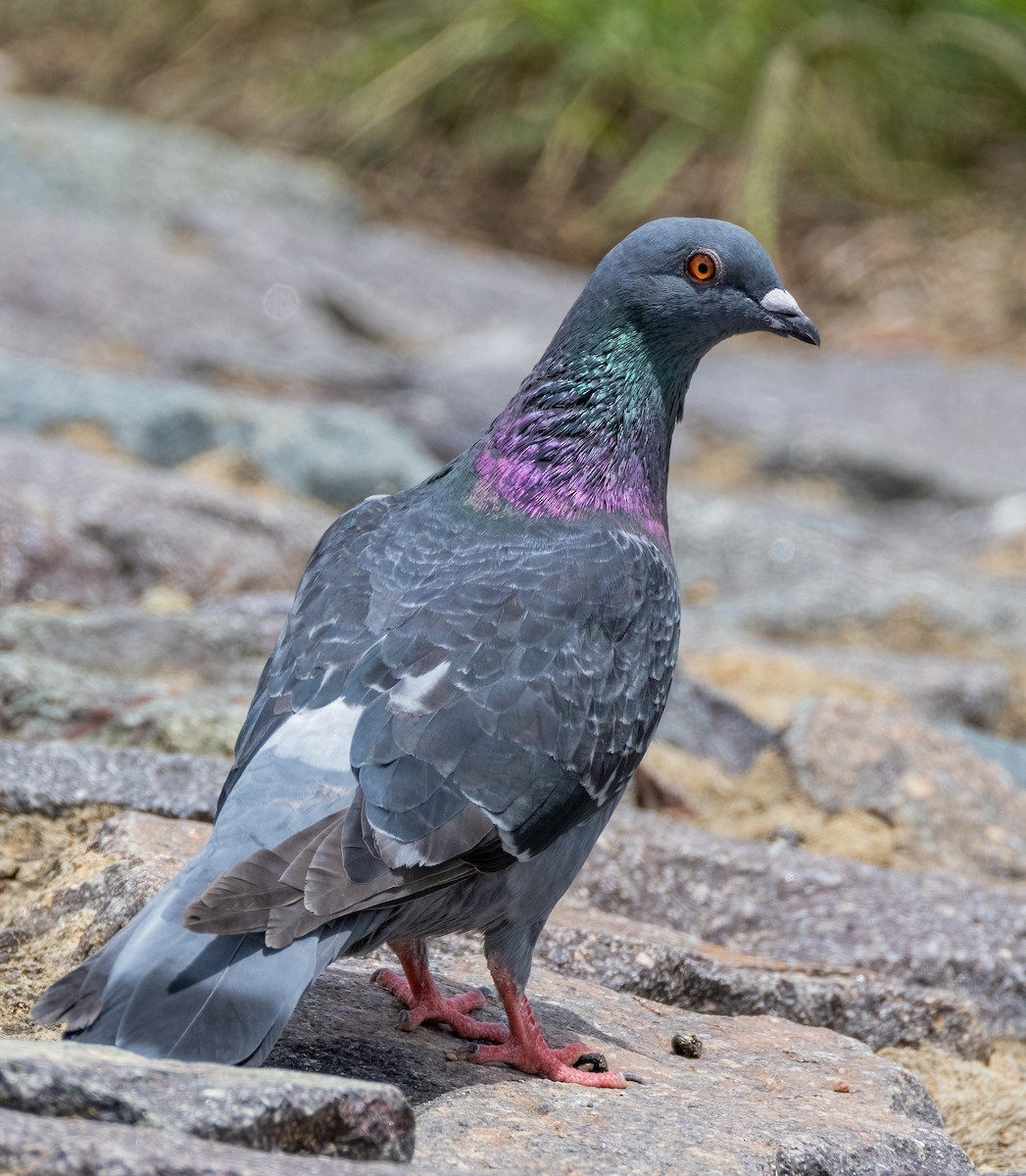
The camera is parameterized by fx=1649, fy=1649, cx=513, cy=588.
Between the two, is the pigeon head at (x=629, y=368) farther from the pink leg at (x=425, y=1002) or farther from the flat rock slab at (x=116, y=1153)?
the flat rock slab at (x=116, y=1153)

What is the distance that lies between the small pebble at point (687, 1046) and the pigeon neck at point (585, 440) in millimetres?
1048

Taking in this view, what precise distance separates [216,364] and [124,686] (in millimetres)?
3626

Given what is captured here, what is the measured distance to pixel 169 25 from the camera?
13.9 meters

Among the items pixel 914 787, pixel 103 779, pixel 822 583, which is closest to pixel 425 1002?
pixel 103 779

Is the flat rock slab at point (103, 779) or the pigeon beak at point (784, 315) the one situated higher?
the pigeon beak at point (784, 315)

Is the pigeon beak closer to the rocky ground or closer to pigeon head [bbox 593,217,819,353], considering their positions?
pigeon head [bbox 593,217,819,353]

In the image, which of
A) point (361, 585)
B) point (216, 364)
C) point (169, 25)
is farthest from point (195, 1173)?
point (169, 25)

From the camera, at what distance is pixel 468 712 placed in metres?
2.93

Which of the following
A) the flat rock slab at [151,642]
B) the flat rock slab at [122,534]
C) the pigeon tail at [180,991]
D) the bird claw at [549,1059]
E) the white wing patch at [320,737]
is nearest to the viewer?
the pigeon tail at [180,991]

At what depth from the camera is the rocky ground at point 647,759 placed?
8.98 ft

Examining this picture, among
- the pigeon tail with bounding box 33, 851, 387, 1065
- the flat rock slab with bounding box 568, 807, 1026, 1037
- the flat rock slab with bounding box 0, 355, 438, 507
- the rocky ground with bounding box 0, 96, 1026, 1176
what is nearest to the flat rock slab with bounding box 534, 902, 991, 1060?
the rocky ground with bounding box 0, 96, 1026, 1176

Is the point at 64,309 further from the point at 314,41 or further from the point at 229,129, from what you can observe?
the point at 314,41

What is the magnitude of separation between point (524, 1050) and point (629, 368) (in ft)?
4.81

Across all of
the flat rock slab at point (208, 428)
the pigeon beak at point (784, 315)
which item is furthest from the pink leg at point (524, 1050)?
the flat rock slab at point (208, 428)
